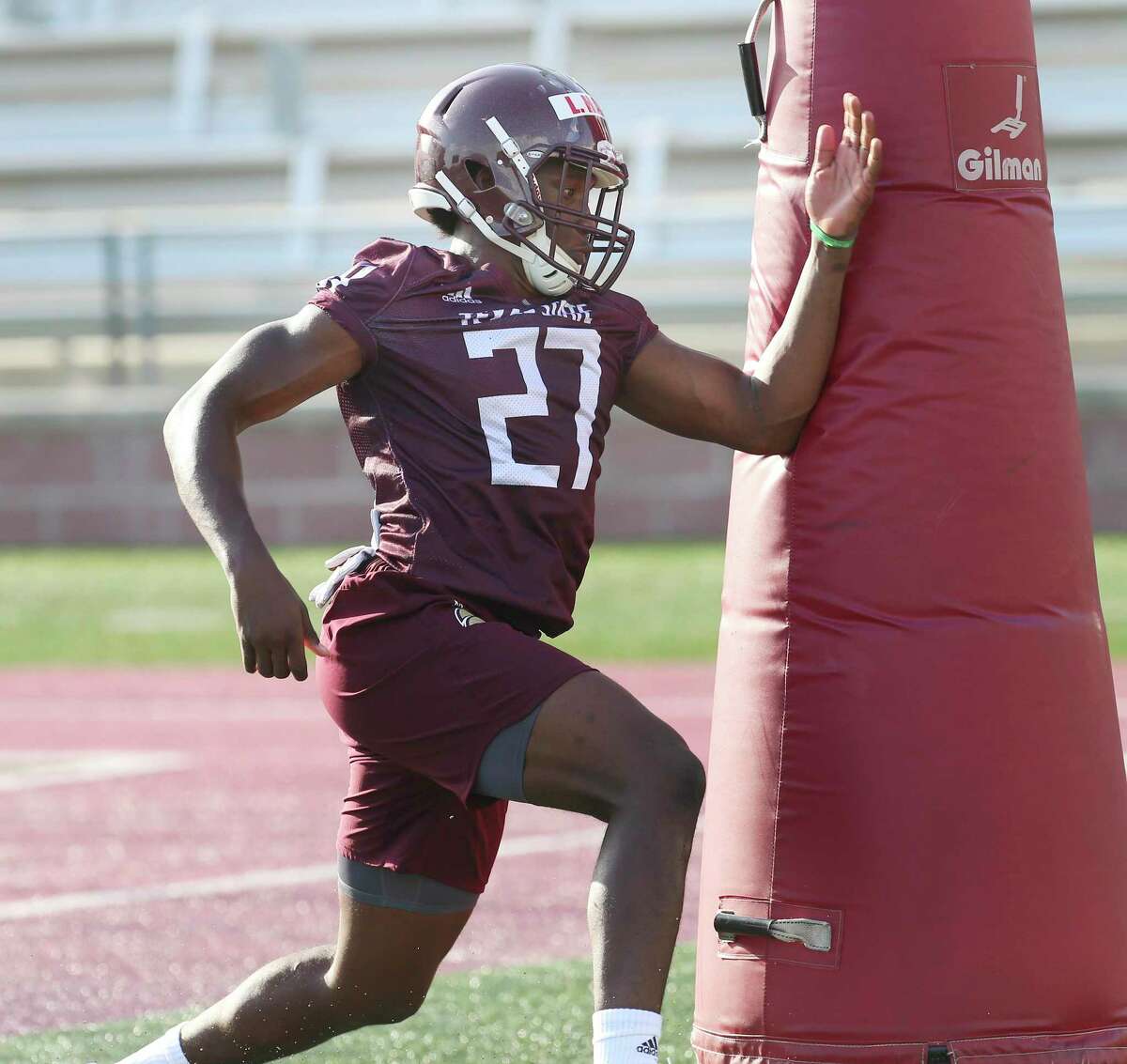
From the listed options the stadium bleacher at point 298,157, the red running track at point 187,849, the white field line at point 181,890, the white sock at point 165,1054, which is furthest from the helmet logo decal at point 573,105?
the stadium bleacher at point 298,157

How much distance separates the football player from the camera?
2967 millimetres

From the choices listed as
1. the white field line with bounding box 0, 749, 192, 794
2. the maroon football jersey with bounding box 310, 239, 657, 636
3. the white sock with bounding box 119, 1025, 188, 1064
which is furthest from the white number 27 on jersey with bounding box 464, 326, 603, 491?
the white field line with bounding box 0, 749, 192, 794

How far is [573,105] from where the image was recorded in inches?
132


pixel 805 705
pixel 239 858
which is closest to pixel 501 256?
pixel 805 705

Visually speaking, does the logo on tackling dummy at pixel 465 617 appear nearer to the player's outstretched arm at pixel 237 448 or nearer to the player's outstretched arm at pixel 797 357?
the player's outstretched arm at pixel 237 448

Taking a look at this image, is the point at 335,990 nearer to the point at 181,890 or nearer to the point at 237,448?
the point at 237,448

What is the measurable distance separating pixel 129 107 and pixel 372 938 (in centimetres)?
1731

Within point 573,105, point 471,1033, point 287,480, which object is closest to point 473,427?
point 573,105

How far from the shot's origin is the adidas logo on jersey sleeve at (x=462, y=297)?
327 centimetres

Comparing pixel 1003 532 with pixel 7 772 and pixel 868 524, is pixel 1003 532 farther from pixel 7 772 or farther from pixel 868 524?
pixel 7 772

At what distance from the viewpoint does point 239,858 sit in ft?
19.9

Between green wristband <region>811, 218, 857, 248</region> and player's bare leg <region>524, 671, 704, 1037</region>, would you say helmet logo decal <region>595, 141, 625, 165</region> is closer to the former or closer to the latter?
green wristband <region>811, 218, 857, 248</region>

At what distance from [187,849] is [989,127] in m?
3.86

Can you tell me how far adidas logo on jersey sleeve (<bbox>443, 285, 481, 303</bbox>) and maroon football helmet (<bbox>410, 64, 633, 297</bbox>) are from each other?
0.35 ft
